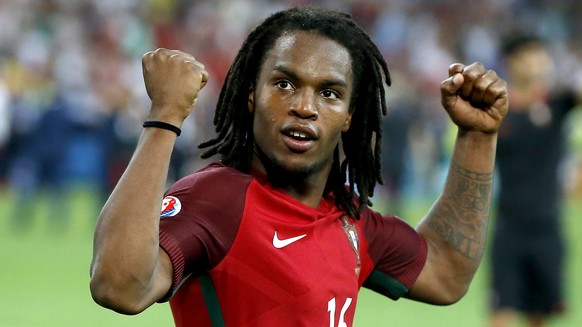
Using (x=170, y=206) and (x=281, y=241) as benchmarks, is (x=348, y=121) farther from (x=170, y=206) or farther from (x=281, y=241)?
(x=170, y=206)

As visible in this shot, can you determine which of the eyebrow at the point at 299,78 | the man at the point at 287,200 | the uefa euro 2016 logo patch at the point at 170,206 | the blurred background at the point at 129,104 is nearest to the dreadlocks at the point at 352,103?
the man at the point at 287,200

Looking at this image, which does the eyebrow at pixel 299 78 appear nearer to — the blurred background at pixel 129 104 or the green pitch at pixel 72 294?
the green pitch at pixel 72 294

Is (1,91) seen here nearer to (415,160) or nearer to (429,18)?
(415,160)

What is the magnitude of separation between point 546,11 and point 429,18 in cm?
288

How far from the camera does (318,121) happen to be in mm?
3439

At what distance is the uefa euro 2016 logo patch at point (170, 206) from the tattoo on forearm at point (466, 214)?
1179mm

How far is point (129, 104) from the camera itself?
62.2ft

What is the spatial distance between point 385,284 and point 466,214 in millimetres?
398

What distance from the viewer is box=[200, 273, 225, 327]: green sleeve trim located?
131 inches

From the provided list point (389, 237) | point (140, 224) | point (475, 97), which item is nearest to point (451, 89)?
point (475, 97)

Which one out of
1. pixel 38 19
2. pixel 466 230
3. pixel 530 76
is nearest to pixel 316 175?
pixel 466 230

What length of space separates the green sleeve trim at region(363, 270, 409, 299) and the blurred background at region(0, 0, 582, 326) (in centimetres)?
669

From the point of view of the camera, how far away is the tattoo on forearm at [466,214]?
4051mm

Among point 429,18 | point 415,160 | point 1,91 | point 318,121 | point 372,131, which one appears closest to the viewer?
point 318,121
